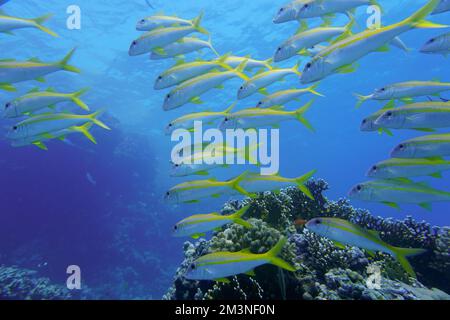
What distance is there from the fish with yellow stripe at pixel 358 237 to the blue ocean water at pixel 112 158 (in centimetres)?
555

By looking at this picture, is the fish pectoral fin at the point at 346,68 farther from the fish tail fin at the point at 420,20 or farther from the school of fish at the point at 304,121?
the fish tail fin at the point at 420,20

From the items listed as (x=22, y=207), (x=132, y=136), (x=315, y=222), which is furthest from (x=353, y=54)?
(x=132, y=136)

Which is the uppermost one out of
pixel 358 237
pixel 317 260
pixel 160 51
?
pixel 160 51

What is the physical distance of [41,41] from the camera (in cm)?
2666

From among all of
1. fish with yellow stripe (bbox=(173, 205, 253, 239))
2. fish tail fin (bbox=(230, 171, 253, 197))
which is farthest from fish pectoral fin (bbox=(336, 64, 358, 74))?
fish with yellow stripe (bbox=(173, 205, 253, 239))

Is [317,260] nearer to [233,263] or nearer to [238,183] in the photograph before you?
[238,183]

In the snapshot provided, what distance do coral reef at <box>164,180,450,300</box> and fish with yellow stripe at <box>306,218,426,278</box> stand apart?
1.26 metres

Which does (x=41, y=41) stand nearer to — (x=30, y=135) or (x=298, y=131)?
(x=30, y=135)

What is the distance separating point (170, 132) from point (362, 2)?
388cm

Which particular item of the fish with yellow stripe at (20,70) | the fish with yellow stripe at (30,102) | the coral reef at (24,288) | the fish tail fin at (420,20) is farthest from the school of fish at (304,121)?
the coral reef at (24,288)

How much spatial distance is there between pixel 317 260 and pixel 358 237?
256 centimetres

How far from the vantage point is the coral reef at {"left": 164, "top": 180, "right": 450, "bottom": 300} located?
4.90 meters

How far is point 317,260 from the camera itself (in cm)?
594

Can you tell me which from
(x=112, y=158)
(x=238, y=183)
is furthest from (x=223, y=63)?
(x=112, y=158)
